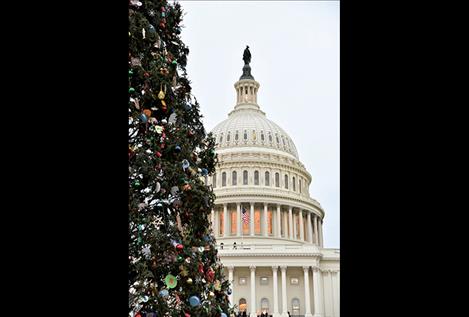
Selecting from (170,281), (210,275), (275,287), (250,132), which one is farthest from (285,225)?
(170,281)

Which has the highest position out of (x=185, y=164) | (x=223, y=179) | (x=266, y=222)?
(x=223, y=179)

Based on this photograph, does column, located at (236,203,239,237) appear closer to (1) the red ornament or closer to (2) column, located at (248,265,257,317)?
(2) column, located at (248,265,257,317)

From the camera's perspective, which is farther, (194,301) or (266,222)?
(266,222)

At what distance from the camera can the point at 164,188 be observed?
9.46 meters

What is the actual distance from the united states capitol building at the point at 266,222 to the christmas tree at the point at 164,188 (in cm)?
4202

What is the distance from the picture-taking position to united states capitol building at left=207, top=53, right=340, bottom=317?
228ft

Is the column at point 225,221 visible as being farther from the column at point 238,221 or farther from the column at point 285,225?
the column at point 285,225

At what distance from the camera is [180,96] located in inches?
428

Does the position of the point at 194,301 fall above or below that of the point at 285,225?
below

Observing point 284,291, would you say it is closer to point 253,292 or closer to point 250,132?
point 253,292

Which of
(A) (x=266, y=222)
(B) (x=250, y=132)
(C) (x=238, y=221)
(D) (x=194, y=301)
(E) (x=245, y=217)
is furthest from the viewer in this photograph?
(B) (x=250, y=132)

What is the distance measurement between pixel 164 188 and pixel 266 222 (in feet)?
237
